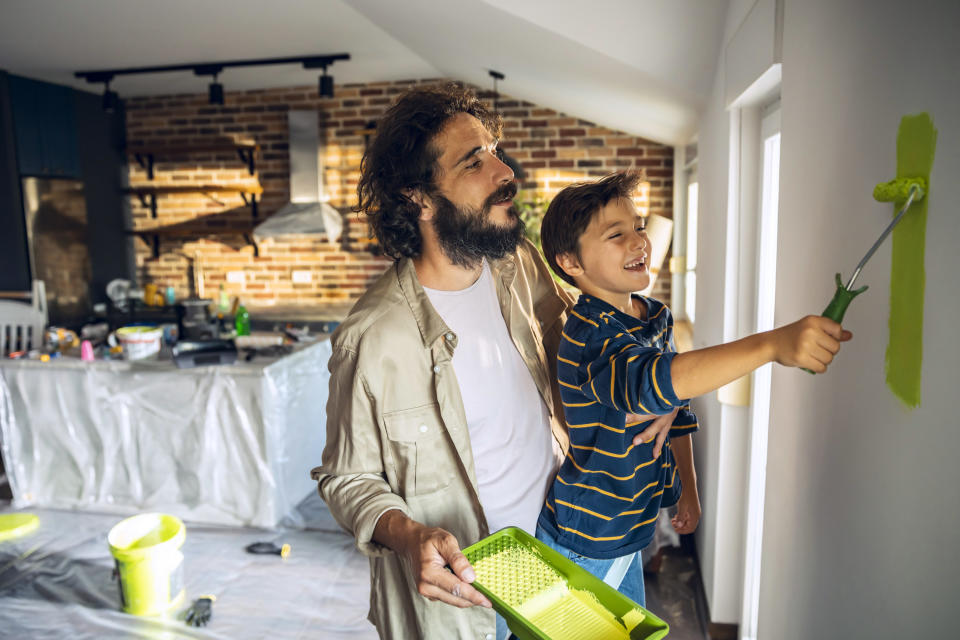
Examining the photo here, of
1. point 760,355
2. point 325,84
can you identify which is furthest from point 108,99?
point 760,355

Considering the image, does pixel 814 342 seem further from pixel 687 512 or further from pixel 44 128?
pixel 44 128

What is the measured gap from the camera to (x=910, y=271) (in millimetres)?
669

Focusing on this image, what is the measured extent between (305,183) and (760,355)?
4197 millimetres

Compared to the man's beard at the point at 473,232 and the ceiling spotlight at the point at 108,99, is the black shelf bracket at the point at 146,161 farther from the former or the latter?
the man's beard at the point at 473,232

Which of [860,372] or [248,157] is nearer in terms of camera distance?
[860,372]

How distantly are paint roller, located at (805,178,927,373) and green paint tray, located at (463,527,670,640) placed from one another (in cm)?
41

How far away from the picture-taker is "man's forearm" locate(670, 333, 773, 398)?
0.73 metres

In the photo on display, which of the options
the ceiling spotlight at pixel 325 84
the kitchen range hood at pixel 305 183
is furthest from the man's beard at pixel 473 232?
the kitchen range hood at pixel 305 183

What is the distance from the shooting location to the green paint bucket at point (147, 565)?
7.30ft

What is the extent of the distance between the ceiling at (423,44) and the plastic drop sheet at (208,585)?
2147 mm

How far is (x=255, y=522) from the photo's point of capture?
290 centimetres

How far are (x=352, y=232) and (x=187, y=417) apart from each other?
82.5 inches

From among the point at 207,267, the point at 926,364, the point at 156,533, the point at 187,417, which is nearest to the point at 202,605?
the point at 156,533

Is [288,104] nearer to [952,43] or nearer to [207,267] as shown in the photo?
[207,267]
